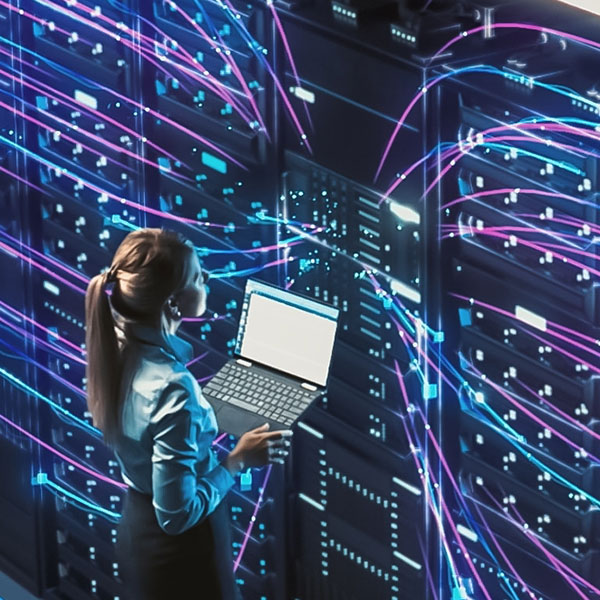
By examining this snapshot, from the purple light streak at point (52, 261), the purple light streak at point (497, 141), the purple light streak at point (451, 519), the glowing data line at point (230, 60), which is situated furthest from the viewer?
the purple light streak at point (52, 261)

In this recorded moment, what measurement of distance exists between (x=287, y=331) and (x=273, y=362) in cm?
9

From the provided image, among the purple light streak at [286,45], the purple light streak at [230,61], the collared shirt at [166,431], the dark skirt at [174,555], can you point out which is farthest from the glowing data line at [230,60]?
the dark skirt at [174,555]

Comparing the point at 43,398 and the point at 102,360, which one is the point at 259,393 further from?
the point at 43,398

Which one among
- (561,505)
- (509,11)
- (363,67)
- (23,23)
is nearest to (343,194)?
(363,67)

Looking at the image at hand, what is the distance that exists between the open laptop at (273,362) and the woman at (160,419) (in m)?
0.17

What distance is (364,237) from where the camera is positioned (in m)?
3.91

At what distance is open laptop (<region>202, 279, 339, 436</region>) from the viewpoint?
3910 mm

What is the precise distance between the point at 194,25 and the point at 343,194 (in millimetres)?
653

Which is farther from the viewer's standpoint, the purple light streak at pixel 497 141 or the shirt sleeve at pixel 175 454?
the shirt sleeve at pixel 175 454

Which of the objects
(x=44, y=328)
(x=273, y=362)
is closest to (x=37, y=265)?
(x=44, y=328)

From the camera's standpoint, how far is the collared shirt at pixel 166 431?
349 cm

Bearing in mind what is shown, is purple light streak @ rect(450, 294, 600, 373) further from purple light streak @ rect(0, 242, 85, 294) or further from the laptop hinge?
purple light streak @ rect(0, 242, 85, 294)

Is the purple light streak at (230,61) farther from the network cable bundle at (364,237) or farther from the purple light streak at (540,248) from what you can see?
the purple light streak at (540,248)

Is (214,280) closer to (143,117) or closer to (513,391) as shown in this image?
(143,117)
